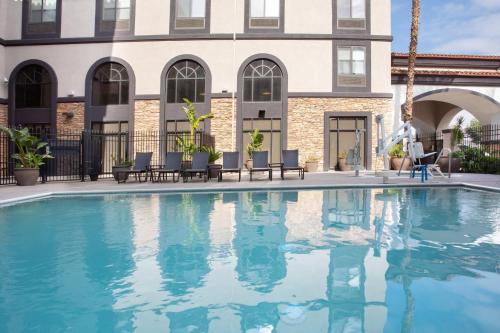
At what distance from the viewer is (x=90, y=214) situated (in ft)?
24.0

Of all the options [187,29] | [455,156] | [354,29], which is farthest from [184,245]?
[354,29]

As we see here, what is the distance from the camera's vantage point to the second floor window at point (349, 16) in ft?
61.8

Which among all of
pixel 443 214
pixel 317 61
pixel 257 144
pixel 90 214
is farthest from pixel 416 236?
pixel 317 61

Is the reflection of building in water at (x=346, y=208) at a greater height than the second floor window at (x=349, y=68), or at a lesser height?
lesser

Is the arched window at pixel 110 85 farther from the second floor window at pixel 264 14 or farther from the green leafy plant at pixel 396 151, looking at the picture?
the green leafy plant at pixel 396 151

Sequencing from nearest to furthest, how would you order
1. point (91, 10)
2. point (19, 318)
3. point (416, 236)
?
point (19, 318) → point (416, 236) → point (91, 10)

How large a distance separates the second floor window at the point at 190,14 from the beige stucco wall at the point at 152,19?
596mm

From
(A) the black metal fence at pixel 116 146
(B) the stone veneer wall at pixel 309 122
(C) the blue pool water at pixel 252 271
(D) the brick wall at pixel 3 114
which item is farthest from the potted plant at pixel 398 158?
(D) the brick wall at pixel 3 114

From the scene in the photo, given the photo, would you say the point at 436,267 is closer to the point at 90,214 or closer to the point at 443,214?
the point at 443,214

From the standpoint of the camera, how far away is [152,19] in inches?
745

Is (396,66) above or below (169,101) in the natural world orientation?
above

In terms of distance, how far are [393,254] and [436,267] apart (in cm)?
56

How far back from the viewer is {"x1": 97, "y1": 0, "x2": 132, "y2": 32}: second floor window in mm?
19031

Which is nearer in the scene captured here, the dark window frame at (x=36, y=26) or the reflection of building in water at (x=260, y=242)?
the reflection of building in water at (x=260, y=242)
